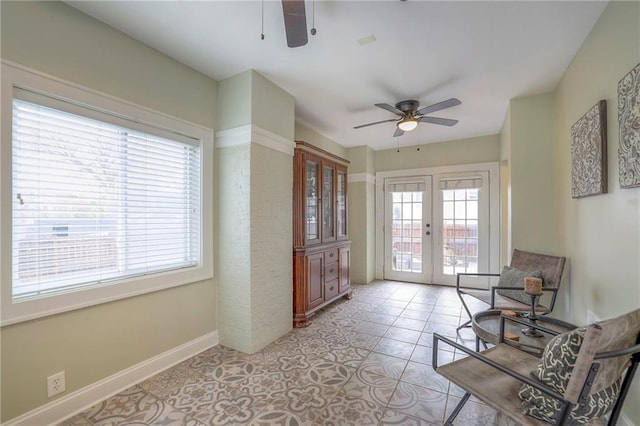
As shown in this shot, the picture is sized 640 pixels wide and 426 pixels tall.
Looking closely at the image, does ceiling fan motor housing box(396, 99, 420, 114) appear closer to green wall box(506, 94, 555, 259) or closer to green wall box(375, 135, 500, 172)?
green wall box(506, 94, 555, 259)

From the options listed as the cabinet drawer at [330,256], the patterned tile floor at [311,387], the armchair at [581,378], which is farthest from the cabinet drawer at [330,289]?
the armchair at [581,378]

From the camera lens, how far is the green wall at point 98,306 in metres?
1.60

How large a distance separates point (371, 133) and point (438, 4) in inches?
109

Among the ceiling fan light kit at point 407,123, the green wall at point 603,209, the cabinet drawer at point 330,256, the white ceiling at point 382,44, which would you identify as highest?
the white ceiling at point 382,44

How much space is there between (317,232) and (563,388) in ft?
8.94

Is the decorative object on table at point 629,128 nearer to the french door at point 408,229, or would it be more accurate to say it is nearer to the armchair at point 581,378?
the armchair at point 581,378

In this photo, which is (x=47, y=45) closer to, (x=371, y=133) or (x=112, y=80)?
(x=112, y=80)

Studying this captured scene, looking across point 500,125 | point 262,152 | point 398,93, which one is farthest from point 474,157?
point 262,152

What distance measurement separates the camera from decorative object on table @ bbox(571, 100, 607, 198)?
1809 millimetres

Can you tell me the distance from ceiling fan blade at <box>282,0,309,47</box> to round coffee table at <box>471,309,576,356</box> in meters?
2.27

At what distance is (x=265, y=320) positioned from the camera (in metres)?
2.71

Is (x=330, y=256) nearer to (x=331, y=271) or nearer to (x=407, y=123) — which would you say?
(x=331, y=271)

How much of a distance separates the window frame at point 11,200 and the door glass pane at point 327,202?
1.53m

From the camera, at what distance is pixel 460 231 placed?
488cm
